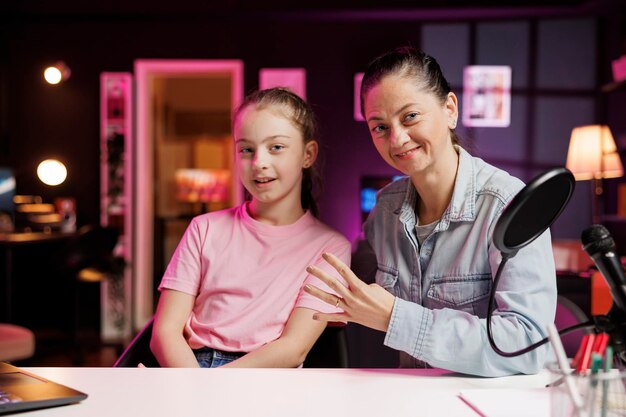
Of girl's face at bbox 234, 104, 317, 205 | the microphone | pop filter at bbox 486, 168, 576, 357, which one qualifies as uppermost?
girl's face at bbox 234, 104, 317, 205

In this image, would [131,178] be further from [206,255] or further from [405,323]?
[405,323]

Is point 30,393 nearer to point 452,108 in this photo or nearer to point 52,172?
point 452,108

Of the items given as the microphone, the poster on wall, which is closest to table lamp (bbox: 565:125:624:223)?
the poster on wall

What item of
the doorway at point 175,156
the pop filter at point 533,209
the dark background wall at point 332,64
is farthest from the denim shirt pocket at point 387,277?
the doorway at point 175,156

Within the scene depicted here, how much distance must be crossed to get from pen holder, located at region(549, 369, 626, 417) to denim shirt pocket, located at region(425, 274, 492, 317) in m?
0.48

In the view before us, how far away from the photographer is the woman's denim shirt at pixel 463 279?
40.6 inches

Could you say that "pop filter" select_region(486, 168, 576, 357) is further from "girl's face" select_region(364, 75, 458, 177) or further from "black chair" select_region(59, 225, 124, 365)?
"black chair" select_region(59, 225, 124, 365)

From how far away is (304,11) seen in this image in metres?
5.27

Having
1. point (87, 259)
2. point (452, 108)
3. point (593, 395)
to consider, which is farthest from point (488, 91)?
point (593, 395)

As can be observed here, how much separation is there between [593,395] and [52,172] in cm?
517

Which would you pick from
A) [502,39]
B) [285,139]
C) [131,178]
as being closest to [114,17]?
[131,178]

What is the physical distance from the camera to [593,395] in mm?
647

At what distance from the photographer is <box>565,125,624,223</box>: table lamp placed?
4.72 meters

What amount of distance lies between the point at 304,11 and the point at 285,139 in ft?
13.5
